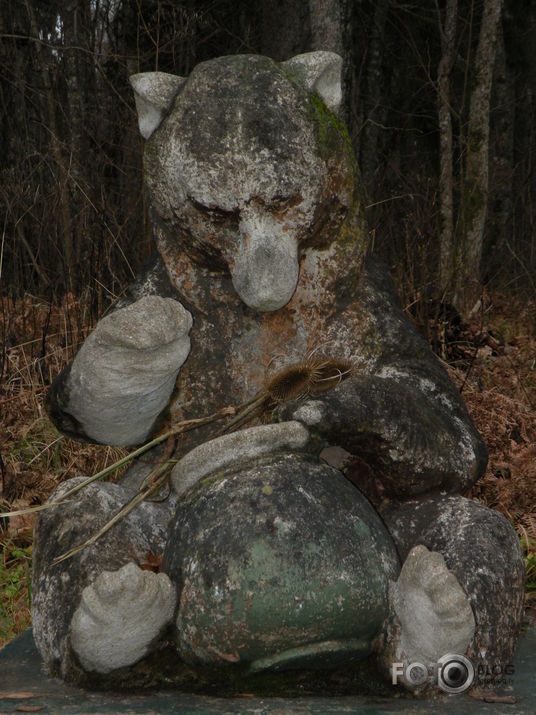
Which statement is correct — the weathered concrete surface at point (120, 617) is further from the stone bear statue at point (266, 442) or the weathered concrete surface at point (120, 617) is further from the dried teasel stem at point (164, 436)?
the dried teasel stem at point (164, 436)

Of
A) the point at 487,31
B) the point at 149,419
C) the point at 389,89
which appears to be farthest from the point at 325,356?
the point at 389,89

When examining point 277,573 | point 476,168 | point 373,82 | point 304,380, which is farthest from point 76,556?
point 373,82

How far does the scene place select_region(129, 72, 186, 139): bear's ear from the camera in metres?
2.39

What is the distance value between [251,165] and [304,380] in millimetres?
545

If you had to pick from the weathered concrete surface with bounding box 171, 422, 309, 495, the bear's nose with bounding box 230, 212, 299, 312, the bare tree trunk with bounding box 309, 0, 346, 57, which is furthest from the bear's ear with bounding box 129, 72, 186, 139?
the bare tree trunk with bounding box 309, 0, 346, 57

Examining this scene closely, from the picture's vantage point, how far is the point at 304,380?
7.64 feet

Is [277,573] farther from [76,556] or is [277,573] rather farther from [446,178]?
[446,178]

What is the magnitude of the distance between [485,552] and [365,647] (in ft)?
1.16

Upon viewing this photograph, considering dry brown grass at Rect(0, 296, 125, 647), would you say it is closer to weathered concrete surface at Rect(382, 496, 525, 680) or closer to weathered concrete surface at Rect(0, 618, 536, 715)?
weathered concrete surface at Rect(0, 618, 536, 715)

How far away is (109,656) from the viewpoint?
80.4 inches

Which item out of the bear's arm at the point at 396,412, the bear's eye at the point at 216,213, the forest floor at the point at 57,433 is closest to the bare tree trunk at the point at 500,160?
the forest floor at the point at 57,433

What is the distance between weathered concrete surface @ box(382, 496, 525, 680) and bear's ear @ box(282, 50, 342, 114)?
3.51 ft

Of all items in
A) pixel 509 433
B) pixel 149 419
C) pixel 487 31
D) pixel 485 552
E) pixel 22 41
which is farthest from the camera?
pixel 22 41

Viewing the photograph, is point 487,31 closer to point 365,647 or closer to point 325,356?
point 325,356
